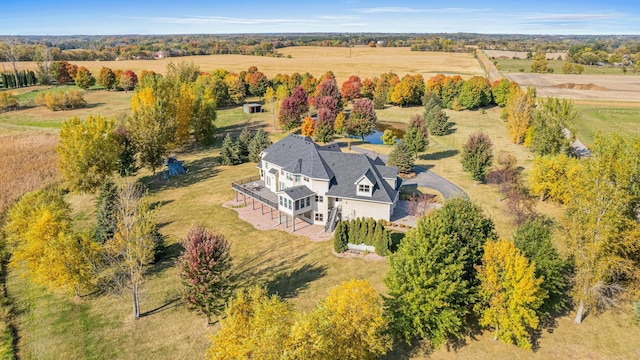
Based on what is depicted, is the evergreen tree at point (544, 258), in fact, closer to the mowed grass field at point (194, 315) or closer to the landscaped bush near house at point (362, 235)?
the mowed grass field at point (194, 315)

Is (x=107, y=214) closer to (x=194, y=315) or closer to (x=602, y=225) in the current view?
(x=194, y=315)

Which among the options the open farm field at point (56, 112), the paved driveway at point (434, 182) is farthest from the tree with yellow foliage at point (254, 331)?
the open farm field at point (56, 112)

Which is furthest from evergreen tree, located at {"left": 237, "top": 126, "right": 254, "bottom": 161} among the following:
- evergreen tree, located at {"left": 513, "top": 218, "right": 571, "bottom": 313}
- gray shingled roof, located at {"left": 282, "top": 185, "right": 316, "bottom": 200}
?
evergreen tree, located at {"left": 513, "top": 218, "right": 571, "bottom": 313}

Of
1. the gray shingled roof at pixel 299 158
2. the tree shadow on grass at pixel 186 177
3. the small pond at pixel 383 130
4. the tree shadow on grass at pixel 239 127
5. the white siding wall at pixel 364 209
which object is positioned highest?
the gray shingled roof at pixel 299 158

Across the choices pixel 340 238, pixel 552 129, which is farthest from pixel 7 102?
pixel 552 129

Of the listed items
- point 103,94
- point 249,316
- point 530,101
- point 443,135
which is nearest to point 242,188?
point 249,316
